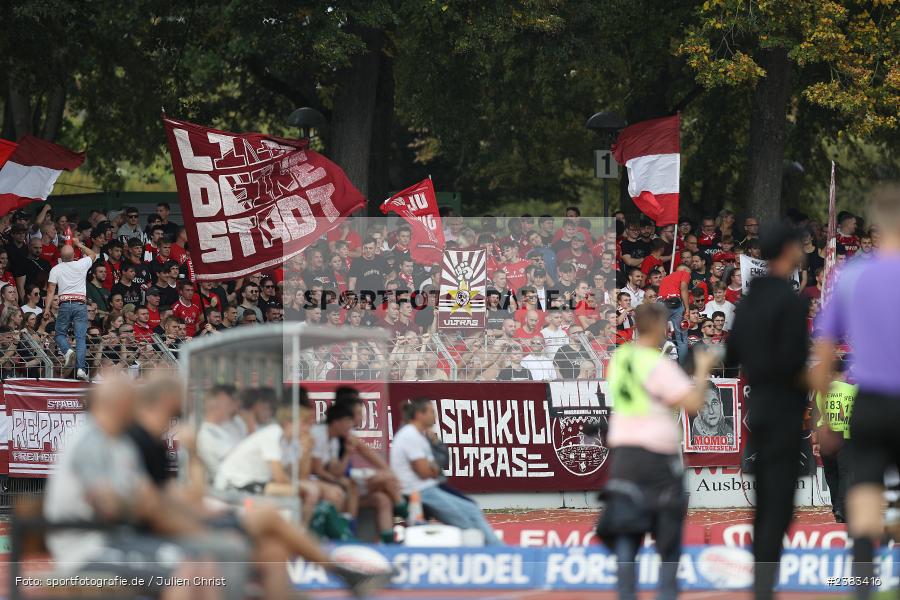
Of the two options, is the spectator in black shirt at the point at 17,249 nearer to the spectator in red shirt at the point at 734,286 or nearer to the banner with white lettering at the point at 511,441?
the banner with white lettering at the point at 511,441

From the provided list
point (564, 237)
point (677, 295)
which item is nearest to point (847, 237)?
point (677, 295)

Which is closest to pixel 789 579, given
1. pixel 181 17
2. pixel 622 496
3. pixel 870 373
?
pixel 622 496

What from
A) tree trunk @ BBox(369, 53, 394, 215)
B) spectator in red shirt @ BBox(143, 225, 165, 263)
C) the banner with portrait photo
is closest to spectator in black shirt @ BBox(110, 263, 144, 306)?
spectator in red shirt @ BBox(143, 225, 165, 263)

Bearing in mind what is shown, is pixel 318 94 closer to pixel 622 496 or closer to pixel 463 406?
pixel 463 406

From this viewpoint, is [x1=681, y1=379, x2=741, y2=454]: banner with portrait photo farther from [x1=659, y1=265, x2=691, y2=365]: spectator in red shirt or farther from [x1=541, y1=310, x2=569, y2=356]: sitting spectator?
[x1=541, y1=310, x2=569, y2=356]: sitting spectator

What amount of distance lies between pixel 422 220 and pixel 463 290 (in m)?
2.10

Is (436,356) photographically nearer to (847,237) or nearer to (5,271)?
(5,271)

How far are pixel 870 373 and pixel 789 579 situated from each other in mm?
3846

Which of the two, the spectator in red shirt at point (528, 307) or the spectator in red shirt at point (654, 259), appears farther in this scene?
the spectator in red shirt at point (654, 259)

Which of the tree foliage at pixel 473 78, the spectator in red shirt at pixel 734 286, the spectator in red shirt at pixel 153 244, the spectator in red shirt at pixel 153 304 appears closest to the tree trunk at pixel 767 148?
the tree foliage at pixel 473 78

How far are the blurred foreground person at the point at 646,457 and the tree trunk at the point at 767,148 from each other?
20033mm

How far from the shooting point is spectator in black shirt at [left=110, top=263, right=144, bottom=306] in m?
22.4

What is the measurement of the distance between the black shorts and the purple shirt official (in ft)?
0.20

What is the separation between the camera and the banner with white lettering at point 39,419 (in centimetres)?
2006
